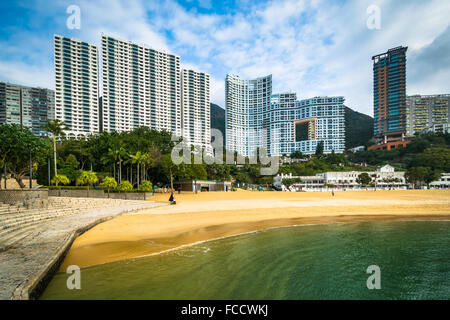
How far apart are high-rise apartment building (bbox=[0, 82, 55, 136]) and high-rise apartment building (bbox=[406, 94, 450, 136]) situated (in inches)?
8394

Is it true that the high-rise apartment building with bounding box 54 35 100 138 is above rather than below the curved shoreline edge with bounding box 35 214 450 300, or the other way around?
above

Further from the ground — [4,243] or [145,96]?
[145,96]

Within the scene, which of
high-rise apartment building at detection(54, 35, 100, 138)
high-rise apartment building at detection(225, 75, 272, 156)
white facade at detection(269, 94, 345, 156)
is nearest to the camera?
high-rise apartment building at detection(54, 35, 100, 138)

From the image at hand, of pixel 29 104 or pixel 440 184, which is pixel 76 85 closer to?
pixel 29 104

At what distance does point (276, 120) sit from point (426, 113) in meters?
93.7

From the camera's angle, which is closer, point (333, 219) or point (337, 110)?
point (333, 219)

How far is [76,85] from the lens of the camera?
4013 inches

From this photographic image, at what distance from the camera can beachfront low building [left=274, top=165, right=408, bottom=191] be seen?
6675cm

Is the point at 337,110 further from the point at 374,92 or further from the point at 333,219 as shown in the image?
the point at 333,219

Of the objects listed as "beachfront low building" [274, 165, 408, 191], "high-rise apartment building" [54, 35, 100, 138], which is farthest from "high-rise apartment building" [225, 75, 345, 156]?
"high-rise apartment building" [54, 35, 100, 138]

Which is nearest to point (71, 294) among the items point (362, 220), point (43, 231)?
point (43, 231)

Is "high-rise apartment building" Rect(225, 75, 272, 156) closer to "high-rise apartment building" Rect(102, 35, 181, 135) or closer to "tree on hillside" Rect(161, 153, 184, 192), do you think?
"high-rise apartment building" Rect(102, 35, 181, 135)
